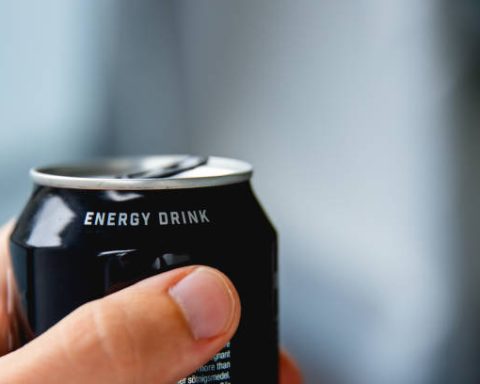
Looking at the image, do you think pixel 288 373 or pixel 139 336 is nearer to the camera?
pixel 139 336

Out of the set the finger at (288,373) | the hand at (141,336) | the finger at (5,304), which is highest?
the hand at (141,336)

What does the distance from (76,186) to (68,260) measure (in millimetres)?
66

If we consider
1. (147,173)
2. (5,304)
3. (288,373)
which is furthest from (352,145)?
(5,304)

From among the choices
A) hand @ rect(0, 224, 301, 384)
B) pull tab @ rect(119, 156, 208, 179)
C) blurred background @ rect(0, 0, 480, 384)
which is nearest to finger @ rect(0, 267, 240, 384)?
hand @ rect(0, 224, 301, 384)

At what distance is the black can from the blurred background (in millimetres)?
583

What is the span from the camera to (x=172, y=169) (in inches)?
28.5

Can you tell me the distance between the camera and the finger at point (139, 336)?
525 mm

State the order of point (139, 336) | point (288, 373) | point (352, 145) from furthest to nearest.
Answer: point (352, 145) → point (288, 373) → point (139, 336)

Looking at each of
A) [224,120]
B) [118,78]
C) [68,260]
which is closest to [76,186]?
[68,260]

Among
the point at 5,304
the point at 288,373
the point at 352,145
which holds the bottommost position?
the point at 288,373

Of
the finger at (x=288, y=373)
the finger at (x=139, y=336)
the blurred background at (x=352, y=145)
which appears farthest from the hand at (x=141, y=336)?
the blurred background at (x=352, y=145)

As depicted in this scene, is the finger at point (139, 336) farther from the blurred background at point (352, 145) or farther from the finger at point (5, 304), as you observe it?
the blurred background at point (352, 145)

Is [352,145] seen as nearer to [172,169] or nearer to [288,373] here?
[288,373]

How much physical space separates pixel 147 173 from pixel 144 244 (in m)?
0.19
